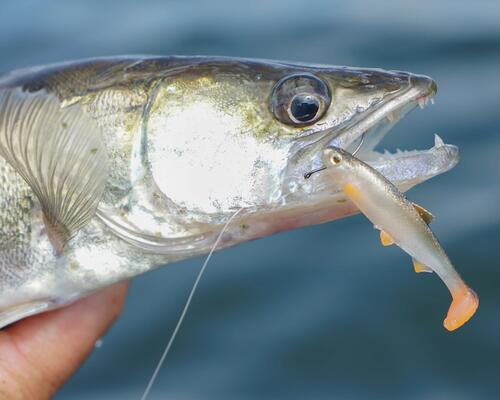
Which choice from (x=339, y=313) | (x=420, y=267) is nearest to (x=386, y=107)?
(x=420, y=267)

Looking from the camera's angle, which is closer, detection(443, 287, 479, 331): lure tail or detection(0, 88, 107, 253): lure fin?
detection(443, 287, 479, 331): lure tail

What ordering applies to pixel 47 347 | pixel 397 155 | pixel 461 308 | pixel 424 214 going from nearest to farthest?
pixel 461 308, pixel 424 214, pixel 397 155, pixel 47 347

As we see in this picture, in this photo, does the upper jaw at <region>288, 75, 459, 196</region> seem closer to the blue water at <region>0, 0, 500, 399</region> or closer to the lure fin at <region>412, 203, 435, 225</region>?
the lure fin at <region>412, 203, 435, 225</region>

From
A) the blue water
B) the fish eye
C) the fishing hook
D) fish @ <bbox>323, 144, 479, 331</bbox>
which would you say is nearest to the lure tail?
fish @ <bbox>323, 144, 479, 331</bbox>

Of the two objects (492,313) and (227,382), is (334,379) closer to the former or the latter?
(227,382)

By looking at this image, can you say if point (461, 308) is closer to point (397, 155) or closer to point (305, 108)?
point (397, 155)

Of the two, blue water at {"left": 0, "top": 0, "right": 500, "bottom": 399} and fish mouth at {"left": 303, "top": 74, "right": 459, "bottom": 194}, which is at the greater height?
fish mouth at {"left": 303, "top": 74, "right": 459, "bottom": 194}

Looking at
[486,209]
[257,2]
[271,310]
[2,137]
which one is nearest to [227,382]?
[271,310]

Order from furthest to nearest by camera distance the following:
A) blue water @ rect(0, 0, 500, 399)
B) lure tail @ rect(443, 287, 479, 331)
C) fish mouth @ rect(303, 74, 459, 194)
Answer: blue water @ rect(0, 0, 500, 399)
fish mouth @ rect(303, 74, 459, 194)
lure tail @ rect(443, 287, 479, 331)
